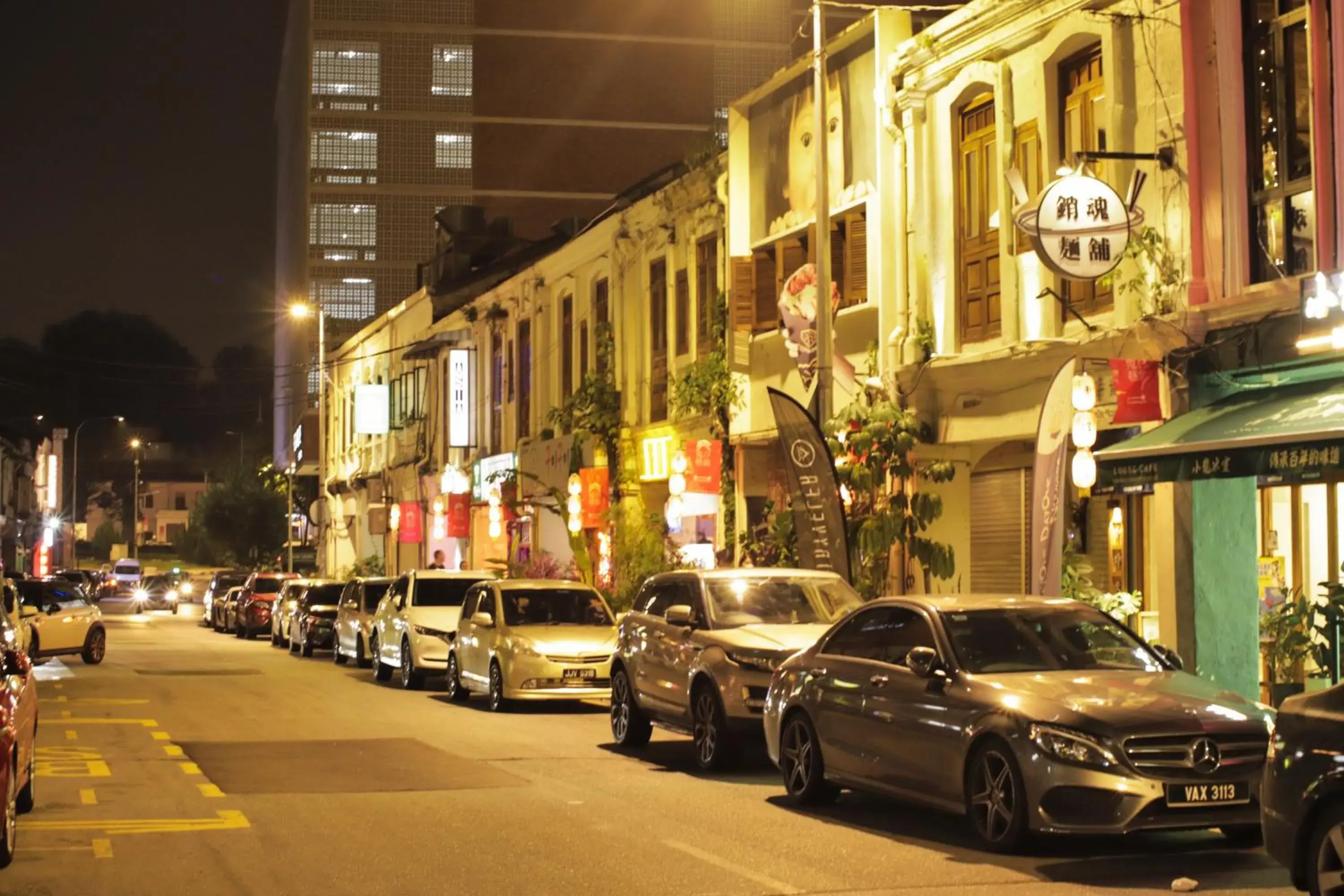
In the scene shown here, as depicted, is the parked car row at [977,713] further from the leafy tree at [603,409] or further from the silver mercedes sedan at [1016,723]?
the leafy tree at [603,409]

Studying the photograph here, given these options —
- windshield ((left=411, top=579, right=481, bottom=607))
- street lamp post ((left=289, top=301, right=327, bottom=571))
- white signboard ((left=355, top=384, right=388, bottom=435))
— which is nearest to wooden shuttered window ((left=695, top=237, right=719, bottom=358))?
windshield ((left=411, top=579, right=481, bottom=607))

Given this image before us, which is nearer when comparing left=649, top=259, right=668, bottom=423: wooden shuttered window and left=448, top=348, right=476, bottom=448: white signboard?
left=649, top=259, right=668, bottom=423: wooden shuttered window

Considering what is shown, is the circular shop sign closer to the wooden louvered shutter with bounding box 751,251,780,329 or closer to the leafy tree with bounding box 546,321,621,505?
the wooden louvered shutter with bounding box 751,251,780,329

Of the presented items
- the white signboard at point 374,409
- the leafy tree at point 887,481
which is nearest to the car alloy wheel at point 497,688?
the leafy tree at point 887,481

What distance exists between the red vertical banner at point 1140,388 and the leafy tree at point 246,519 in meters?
79.8

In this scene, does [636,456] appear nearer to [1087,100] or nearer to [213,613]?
[1087,100]

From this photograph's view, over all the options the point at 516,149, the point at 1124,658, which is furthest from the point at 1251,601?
the point at 516,149

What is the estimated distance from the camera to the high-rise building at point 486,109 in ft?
230

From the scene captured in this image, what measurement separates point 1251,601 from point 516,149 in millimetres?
57228

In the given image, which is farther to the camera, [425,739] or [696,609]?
[425,739]

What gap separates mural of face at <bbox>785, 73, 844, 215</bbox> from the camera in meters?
24.6

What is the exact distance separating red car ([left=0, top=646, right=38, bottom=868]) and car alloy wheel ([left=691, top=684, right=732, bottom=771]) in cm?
557

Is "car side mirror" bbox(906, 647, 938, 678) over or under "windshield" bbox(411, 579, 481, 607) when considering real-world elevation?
under

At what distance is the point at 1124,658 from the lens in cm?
1192
